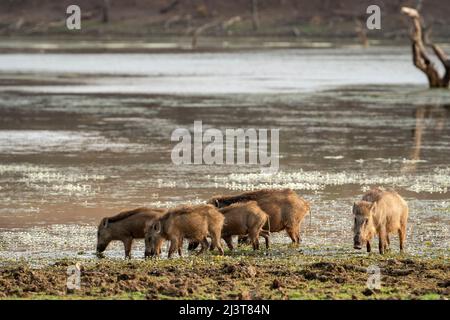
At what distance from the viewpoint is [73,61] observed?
5569cm

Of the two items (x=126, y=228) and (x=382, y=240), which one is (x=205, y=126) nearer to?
(x=126, y=228)

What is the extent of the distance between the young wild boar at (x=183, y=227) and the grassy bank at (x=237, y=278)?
0.29 metres

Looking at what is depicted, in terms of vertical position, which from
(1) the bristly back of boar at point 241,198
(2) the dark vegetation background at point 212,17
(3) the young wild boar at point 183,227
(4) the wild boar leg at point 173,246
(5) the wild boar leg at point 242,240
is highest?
(2) the dark vegetation background at point 212,17

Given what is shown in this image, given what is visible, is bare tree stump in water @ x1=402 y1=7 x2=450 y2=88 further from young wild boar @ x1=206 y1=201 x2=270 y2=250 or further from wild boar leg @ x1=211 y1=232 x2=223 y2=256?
wild boar leg @ x1=211 y1=232 x2=223 y2=256

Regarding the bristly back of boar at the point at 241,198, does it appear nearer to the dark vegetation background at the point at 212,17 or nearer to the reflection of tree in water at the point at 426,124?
the reflection of tree in water at the point at 426,124

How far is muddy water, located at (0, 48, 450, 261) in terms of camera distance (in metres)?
14.8

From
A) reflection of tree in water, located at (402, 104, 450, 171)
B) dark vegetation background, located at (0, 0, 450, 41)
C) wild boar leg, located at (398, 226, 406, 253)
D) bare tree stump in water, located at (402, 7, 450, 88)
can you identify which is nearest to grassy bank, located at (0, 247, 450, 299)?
wild boar leg, located at (398, 226, 406, 253)

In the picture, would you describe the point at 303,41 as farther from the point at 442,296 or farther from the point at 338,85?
the point at 442,296

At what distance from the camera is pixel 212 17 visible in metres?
83.0

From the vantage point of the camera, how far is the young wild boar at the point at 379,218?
12.4 meters

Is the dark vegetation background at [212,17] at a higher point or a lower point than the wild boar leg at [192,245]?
higher

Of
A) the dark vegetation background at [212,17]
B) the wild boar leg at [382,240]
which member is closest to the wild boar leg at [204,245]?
the wild boar leg at [382,240]

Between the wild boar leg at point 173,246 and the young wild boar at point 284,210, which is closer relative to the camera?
the wild boar leg at point 173,246
